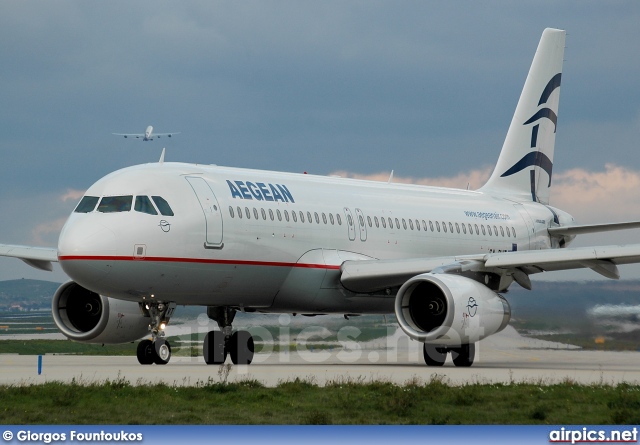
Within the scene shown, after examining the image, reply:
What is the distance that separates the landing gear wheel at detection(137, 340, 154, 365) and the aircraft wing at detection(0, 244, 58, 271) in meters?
4.56

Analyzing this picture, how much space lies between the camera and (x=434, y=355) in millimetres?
29969

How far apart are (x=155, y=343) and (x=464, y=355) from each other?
7.52m

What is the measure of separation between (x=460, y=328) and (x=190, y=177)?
6848 millimetres

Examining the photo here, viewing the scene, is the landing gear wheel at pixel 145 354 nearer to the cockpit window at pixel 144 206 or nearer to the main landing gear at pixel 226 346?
the main landing gear at pixel 226 346

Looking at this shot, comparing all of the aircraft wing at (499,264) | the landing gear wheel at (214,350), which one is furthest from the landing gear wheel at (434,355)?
the landing gear wheel at (214,350)

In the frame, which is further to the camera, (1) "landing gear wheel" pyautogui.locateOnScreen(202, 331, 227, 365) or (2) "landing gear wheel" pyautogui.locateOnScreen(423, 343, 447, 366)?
(2) "landing gear wheel" pyautogui.locateOnScreen(423, 343, 447, 366)

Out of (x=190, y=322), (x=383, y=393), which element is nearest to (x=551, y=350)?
(x=190, y=322)

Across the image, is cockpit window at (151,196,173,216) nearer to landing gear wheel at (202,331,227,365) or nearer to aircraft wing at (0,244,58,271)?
landing gear wheel at (202,331,227,365)

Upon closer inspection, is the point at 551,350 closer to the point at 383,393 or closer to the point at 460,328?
the point at 460,328

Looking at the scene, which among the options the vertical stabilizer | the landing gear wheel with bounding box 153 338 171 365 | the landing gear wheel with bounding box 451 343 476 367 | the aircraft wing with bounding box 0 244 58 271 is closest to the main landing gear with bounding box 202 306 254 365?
the landing gear wheel with bounding box 153 338 171 365

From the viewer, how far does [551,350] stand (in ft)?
121

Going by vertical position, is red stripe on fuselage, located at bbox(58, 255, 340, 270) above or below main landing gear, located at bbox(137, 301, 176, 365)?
above

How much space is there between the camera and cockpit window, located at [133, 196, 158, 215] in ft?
83.8

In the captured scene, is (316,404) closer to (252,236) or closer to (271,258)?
(252,236)
